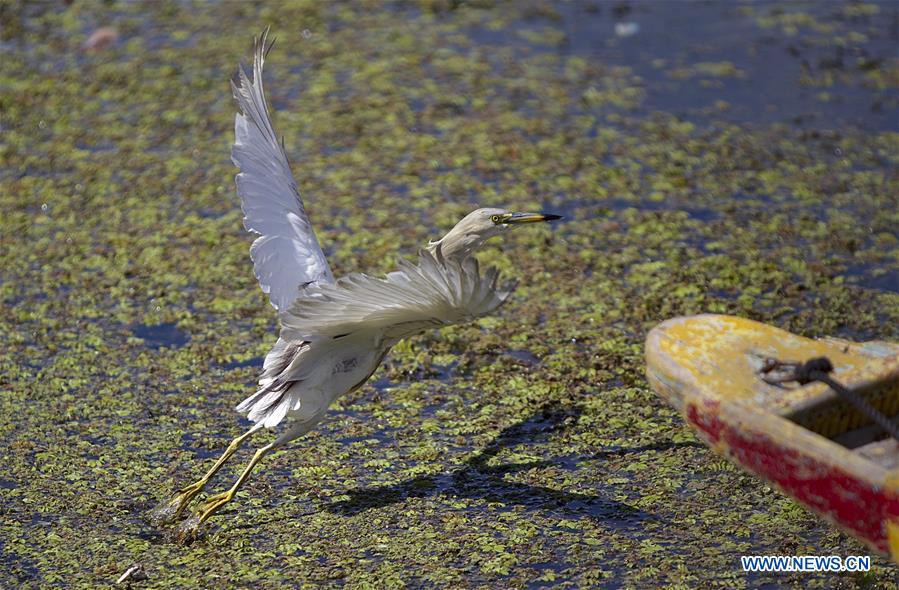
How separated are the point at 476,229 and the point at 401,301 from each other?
71 cm

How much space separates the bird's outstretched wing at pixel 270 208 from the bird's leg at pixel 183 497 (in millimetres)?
562

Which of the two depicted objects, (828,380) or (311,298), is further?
(311,298)

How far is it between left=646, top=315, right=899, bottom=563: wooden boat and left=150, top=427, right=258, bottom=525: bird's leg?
1.54 meters

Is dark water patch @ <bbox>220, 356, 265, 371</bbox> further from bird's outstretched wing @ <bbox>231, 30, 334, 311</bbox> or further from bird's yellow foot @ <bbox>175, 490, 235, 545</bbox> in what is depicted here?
bird's yellow foot @ <bbox>175, 490, 235, 545</bbox>

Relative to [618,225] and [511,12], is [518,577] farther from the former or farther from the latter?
[511,12]

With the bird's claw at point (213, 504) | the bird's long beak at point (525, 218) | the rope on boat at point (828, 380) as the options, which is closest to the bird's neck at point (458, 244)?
the bird's long beak at point (525, 218)

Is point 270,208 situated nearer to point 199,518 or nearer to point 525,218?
point 525,218

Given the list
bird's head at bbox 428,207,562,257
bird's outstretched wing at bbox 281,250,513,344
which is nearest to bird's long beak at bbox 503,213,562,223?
bird's head at bbox 428,207,562,257

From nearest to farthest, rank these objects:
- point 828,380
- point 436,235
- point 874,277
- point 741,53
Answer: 1. point 828,380
2. point 874,277
3. point 436,235
4. point 741,53

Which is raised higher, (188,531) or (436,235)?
(436,235)

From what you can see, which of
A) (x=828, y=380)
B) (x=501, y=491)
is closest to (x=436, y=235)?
(x=501, y=491)

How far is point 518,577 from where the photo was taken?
3814 mm

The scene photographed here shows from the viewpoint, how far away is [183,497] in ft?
13.7

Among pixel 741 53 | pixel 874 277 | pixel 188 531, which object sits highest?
pixel 741 53
